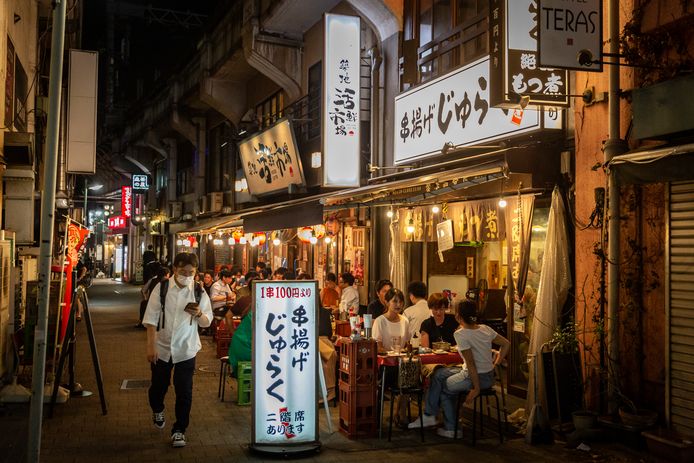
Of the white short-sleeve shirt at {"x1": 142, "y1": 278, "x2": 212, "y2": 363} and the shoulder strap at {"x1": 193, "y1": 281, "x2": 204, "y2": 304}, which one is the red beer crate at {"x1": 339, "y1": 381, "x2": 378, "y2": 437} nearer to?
the white short-sleeve shirt at {"x1": 142, "y1": 278, "x2": 212, "y2": 363}

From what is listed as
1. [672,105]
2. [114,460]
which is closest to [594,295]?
[672,105]

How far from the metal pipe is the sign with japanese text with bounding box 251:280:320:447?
2456 mm

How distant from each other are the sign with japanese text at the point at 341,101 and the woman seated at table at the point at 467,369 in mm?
7653

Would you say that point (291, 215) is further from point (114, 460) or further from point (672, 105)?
point (672, 105)

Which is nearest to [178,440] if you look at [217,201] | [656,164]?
[656,164]

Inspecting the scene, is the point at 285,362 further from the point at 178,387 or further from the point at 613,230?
the point at 613,230

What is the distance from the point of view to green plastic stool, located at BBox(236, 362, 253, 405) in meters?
10.1

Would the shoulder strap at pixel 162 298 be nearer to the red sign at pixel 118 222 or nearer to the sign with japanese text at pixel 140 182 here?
the sign with japanese text at pixel 140 182

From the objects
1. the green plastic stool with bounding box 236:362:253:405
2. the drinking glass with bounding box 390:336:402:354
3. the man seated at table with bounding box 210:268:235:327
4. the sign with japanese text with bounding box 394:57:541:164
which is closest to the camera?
the drinking glass with bounding box 390:336:402:354

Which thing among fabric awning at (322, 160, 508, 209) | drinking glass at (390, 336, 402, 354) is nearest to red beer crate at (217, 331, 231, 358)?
fabric awning at (322, 160, 508, 209)

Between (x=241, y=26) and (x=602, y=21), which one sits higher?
(x=241, y=26)

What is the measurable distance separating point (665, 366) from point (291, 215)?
8165mm

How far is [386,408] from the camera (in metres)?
10.2

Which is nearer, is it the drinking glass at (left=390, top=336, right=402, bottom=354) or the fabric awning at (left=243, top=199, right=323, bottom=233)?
the drinking glass at (left=390, top=336, right=402, bottom=354)
